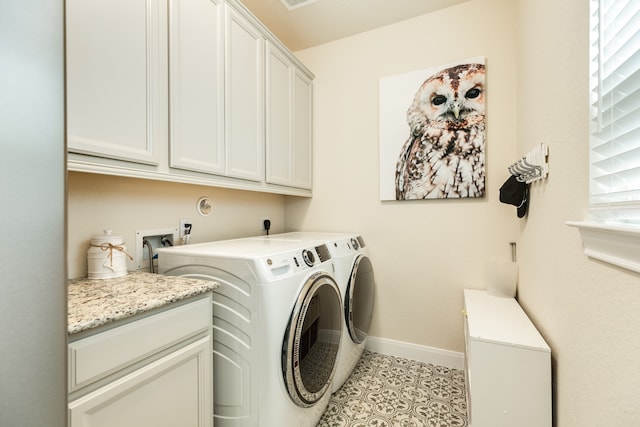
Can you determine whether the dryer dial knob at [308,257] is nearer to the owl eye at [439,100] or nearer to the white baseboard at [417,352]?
the white baseboard at [417,352]

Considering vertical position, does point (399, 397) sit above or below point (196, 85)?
below

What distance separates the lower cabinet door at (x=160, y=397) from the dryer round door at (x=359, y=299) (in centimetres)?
89

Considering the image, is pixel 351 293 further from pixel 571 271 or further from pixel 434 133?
pixel 434 133

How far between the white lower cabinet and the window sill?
1215 millimetres

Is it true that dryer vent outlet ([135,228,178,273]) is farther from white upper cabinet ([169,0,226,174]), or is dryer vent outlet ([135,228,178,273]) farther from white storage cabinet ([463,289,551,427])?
white storage cabinet ([463,289,551,427])

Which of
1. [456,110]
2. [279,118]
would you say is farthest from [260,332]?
[456,110]

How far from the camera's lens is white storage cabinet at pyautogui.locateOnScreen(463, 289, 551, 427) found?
1049mm

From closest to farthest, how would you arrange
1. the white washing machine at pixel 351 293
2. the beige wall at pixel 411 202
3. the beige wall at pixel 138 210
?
the beige wall at pixel 138 210, the white washing machine at pixel 351 293, the beige wall at pixel 411 202

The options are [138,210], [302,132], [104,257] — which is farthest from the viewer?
[302,132]

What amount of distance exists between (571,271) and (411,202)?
1294 mm

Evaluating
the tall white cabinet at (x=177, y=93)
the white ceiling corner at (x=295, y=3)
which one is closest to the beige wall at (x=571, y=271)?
the white ceiling corner at (x=295, y=3)

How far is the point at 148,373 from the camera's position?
0.86 metres

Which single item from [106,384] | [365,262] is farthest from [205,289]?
[365,262]

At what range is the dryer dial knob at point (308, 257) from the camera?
1.34 meters
